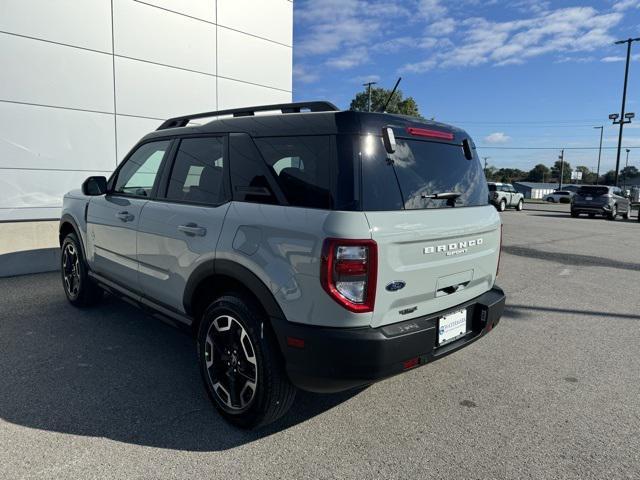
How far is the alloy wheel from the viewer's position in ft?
8.93

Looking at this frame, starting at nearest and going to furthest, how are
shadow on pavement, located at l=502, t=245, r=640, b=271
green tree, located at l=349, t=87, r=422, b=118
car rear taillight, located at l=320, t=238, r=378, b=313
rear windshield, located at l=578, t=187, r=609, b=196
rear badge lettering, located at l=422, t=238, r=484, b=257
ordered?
1. car rear taillight, located at l=320, t=238, r=378, b=313
2. rear badge lettering, located at l=422, t=238, r=484, b=257
3. shadow on pavement, located at l=502, t=245, r=640, b=271
4. rear windshield, located at l=578, t=187, r=609, b=196
5. green tree, located at l=349, t=87, r=422, b=118

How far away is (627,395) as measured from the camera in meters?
3.36

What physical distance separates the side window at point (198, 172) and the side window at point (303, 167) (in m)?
0.47

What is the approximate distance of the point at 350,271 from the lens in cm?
229

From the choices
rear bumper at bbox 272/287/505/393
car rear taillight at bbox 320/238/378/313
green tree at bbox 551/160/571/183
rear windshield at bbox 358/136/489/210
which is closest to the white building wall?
rear bumper at bbox 272/287/505/393

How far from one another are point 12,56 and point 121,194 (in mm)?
4776

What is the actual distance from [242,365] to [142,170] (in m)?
2.36

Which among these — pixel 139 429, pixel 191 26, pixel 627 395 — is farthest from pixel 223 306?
pixel 191 26

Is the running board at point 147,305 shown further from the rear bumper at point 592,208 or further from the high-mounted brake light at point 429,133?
the rear bumper at point 592,208

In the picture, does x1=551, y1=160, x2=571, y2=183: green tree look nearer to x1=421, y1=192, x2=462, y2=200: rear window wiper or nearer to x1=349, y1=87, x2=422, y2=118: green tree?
x1=349, y1=87, x2=422, y2=118: green tree

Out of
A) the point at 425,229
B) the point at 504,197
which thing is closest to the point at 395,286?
the point at 425,229

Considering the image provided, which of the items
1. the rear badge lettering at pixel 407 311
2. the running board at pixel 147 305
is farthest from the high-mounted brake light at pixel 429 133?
the running board at pixel 147 305

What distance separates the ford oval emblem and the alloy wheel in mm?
881

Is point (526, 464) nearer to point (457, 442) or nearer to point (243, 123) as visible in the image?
point (457, 442)
